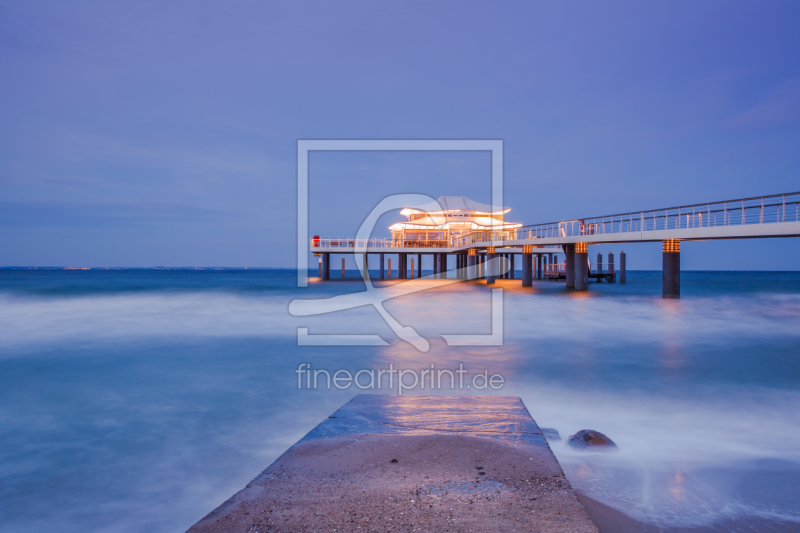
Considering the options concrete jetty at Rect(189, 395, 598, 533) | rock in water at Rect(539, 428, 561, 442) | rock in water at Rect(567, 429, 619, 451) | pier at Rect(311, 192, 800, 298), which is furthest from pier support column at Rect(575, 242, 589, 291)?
concrete jetty at Rect(189, 395, 598, 533)

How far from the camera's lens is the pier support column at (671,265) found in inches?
768

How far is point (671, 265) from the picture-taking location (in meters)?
20.4

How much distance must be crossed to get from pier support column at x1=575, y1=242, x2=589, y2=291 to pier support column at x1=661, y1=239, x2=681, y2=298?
4931 millimetres

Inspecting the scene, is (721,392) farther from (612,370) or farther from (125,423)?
(125,423)

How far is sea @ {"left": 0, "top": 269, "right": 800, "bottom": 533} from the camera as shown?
4.11 m

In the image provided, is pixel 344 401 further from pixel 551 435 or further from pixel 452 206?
pixel 452 206

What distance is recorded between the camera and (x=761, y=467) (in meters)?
4.51

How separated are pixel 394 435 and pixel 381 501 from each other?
1.24 metres

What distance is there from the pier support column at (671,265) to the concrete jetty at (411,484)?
60.0ft

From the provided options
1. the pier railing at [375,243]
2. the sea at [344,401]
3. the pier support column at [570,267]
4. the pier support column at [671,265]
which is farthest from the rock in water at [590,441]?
the pier railing at [375,243]

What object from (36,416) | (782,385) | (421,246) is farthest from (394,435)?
(421,246)

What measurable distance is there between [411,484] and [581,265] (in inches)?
1021

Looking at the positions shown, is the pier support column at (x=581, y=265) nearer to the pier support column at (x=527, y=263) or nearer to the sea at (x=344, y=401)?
the pier support column at (x=527, y=263)

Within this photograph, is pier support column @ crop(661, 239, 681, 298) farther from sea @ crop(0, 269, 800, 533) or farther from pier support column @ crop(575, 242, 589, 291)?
pier support column @ crop(575, 242, 589, 291)
